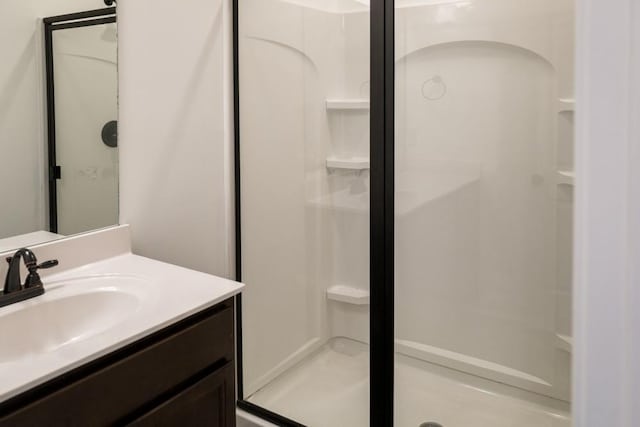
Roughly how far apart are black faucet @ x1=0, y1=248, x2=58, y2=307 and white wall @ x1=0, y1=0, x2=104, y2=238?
201mm

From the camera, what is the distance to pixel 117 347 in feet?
3.36

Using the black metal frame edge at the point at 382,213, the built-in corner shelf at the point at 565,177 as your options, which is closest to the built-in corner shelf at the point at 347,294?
the black metal frame edge at the point at 382,213

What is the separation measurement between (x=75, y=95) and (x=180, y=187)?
0.46 metres

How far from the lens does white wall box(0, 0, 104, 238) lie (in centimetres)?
135

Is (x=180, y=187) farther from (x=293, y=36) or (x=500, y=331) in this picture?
(x=500, y=331)

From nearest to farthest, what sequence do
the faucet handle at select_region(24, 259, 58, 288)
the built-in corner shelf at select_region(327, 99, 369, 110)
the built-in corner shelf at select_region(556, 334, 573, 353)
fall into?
the faucet handle at select_region(24, 259, 58, 288), the built-in corner shelf at select_region(556, 334, 573, 353), the built-in corner shelf at select_region(327, 99, 369, 110)

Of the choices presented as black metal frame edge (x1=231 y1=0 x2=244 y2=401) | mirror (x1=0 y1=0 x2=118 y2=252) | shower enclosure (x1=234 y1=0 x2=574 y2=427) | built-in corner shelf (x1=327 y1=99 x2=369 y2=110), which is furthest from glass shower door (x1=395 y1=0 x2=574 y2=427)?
mirror (x1=0 y1=0 x2=118 y2=252)

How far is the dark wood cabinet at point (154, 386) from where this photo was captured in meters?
0.93

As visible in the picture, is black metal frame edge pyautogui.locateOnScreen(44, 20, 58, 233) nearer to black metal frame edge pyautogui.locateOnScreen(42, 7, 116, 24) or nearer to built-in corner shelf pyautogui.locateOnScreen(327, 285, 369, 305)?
black metal frame edge pyautogui.locateOnScreen(42, 7, 116, 24)

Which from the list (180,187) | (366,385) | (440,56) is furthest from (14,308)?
(440,56)

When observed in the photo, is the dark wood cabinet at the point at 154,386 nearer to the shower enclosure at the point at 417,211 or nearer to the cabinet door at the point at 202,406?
the cabinet door at the point at 202,406

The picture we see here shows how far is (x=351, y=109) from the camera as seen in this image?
6.35 feet

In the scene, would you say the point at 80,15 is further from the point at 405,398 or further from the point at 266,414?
the point at 405,398

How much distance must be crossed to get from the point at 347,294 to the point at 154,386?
41.9 inches
